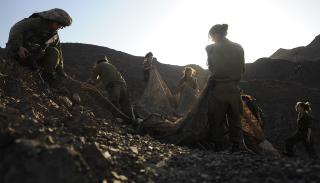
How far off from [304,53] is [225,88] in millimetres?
34869

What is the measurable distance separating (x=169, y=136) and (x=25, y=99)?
8.34ft

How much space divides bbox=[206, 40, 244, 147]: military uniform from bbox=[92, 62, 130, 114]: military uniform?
3.62 meters

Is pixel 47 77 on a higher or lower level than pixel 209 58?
lower

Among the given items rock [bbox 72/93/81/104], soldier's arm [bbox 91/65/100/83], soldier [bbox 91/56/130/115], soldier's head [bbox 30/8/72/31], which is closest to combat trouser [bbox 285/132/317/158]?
soldier [bbox 91/56/130/115]

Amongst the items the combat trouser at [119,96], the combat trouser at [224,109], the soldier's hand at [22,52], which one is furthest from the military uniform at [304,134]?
the soldier's hand at [22,52]

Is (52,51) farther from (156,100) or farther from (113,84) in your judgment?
(156,100)

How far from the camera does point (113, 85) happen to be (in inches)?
398

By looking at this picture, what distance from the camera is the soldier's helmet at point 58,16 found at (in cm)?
748

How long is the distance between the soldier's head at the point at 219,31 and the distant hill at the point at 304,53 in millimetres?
31865

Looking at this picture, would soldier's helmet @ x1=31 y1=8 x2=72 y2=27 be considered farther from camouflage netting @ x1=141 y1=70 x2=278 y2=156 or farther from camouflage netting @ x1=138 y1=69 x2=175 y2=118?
camouflage netting @ x1=138 y1=69 x2=175 y2=118

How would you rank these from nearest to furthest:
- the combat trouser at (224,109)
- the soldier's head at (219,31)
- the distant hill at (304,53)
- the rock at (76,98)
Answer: the combat trouser at (224,109), the soldier's head at (219,31), the rock at (76,98), the distant hill at (304,53)

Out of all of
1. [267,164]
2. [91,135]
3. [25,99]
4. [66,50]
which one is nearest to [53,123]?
[91,135]

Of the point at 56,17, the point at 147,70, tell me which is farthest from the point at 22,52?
the point at 147,70

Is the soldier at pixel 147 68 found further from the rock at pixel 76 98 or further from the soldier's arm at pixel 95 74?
the rock at pixel 76 98
